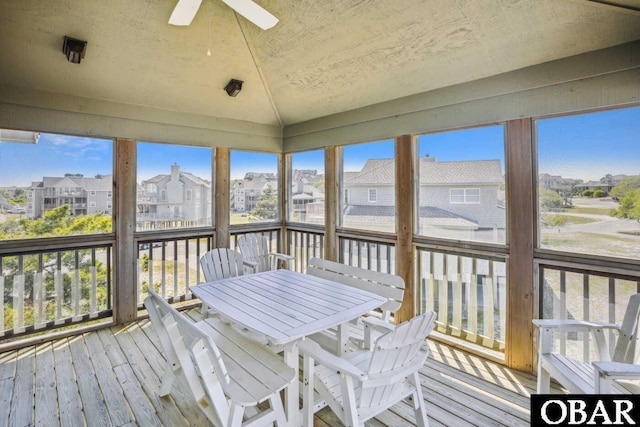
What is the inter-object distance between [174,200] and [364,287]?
9.80 ft

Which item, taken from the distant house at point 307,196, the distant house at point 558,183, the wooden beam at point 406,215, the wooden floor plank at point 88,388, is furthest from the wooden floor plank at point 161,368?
the distant house at point 558,183

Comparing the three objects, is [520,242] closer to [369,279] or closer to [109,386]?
[369,279]

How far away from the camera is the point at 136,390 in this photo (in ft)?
8.31

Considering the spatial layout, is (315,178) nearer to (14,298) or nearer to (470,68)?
(470,68)

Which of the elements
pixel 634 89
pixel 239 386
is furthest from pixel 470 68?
pixel 239 386

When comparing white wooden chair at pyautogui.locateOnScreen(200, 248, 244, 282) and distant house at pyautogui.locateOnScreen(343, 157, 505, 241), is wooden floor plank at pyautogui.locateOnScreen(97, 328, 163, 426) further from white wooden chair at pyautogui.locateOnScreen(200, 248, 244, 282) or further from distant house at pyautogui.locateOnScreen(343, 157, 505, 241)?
distant house at pyautogui.locateOnScreen(343, 157, 505, 241)

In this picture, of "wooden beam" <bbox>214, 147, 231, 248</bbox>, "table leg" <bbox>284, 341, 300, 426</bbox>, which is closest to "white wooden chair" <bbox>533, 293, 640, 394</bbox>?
"table leg" <bbox>284, 341, 300, 426</bbox>

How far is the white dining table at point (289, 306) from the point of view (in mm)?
1957

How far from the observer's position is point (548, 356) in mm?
2133

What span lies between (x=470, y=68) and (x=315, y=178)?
2.63m

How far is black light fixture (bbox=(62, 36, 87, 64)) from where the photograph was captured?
112 inches

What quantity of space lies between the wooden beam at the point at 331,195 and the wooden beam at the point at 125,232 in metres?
2.59

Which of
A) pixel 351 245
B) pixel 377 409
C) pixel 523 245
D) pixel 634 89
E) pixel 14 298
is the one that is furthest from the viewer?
A: pixel 351 245

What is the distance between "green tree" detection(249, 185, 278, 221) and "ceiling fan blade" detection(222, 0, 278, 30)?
3082 millimetres
